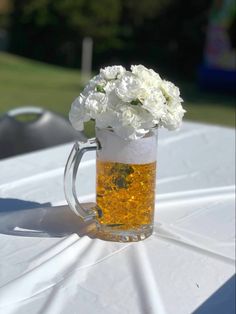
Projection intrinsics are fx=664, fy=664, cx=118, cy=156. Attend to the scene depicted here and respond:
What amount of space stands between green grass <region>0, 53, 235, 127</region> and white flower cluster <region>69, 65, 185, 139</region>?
5.78 metres

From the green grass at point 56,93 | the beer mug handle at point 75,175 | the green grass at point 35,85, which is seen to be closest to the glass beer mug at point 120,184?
the beer mug handle at point 75,175

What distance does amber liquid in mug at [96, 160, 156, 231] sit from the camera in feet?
3.83

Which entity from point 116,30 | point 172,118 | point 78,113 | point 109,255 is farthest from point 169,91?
point 116,30

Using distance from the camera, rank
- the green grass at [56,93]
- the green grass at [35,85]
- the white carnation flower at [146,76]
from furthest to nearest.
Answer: the green grass at [35,85] → the green grass at [56,93] → the white carnation flower at [146,76]

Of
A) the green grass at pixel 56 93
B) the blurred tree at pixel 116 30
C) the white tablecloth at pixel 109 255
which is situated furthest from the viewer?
Result: the blurred tree at pixel 116 30

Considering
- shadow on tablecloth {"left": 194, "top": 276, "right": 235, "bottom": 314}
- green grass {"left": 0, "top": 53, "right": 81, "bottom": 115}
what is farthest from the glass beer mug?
green grass {"left": 0, "top": 53, "right": 81, "bottom": 115}

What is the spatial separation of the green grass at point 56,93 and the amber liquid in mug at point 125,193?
226 inches

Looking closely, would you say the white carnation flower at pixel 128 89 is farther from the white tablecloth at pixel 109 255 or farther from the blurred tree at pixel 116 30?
the blurred tree at pixel 116 30

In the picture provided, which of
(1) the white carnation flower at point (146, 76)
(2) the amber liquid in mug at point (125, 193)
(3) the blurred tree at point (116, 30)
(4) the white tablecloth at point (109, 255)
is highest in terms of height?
(3) the blurred tree at point (116, 30)

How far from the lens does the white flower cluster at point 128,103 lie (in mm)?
1102

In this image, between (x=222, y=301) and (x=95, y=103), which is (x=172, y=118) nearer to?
(x=95, y=103)

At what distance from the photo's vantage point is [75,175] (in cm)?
121

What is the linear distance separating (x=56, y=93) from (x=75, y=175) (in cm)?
824

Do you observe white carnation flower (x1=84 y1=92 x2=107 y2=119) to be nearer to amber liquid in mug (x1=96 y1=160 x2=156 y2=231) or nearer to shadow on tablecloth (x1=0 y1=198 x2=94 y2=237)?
amber liquid in mug (x1=96 y1=160 x2=156 y2=231)
